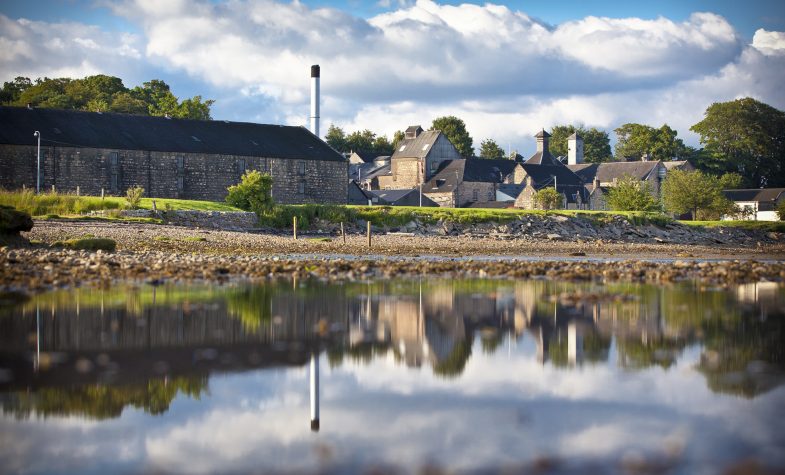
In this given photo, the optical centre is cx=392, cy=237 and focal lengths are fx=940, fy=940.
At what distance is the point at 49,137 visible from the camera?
64625 millimetres

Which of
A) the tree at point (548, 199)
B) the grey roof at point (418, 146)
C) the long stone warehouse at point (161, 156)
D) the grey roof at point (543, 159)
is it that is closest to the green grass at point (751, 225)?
the tree at point (548, 199)

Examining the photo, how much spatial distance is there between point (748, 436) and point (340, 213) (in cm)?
5331

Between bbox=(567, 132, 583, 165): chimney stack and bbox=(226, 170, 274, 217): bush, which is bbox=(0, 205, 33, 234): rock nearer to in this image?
bbox=(226, 170, 274, 217): bush

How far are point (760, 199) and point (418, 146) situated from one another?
42.6 meters

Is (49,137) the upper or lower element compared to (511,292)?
upper

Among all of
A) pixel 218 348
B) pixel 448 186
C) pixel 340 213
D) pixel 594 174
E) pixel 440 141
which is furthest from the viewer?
pixel 594 174

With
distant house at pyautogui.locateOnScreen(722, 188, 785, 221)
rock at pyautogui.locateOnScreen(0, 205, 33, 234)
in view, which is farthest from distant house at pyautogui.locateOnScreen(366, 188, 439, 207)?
rock at pyautogui.locateOnScreen(0, 205, 33, 234)

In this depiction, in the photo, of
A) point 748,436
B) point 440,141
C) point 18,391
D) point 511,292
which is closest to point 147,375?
point 18,391

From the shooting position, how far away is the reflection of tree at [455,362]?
1216 cm

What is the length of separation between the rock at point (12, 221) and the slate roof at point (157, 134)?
1309 inches

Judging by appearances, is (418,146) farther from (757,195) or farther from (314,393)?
(314,393)

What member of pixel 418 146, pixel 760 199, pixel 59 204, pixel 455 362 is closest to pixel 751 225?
pixel 760 199

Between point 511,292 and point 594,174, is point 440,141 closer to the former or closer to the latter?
point 594,174

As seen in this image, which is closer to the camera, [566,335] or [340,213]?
[566,335]
